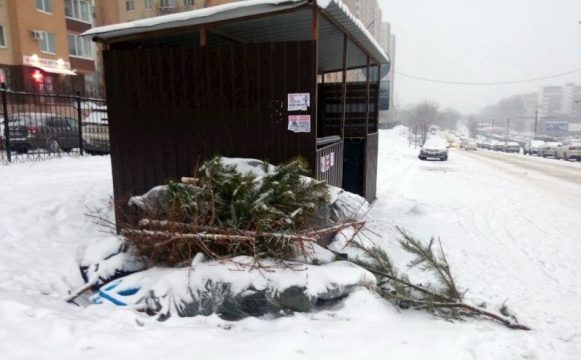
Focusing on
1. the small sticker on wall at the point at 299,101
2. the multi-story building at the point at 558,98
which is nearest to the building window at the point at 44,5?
the small sticker on wall at the point at 299,101

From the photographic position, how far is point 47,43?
28.0 m

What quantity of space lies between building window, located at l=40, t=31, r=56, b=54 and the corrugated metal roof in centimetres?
2708

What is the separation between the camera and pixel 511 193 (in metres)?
11.8

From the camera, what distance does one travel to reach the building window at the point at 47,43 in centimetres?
2761

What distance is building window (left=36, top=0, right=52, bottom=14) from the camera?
27.6 metres

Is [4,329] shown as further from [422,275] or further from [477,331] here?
[422,275]

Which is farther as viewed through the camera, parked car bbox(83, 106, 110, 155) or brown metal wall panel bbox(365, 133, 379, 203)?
parked car bbox(83, 106, 110, 155)

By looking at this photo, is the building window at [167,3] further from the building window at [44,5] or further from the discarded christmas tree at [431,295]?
the discarded christmas tree at [431,295]

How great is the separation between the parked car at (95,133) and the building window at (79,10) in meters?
22.2

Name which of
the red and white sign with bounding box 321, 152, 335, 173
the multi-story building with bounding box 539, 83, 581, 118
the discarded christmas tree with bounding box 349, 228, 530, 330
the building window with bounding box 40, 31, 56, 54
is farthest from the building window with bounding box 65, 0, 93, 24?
the multi-story building with bounding box 539, 83, 581, 118

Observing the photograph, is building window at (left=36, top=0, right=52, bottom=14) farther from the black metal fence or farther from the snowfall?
the snowfall

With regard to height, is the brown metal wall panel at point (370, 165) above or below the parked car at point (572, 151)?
above

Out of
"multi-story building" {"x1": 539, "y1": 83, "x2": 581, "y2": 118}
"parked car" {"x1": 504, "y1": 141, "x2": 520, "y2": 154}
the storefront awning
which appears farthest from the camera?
"multi-story building" {"x1": 539, "y1": 83, "x2": 581, "y2": 118}

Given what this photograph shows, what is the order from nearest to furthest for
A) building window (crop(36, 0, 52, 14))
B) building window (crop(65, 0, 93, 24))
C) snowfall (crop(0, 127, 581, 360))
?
1. snowfall (crop(0, 127, 581, 360))
2. building window (crop(36, 0, 52, 14))
3. building window (crop(65, 0, 93, 24))
